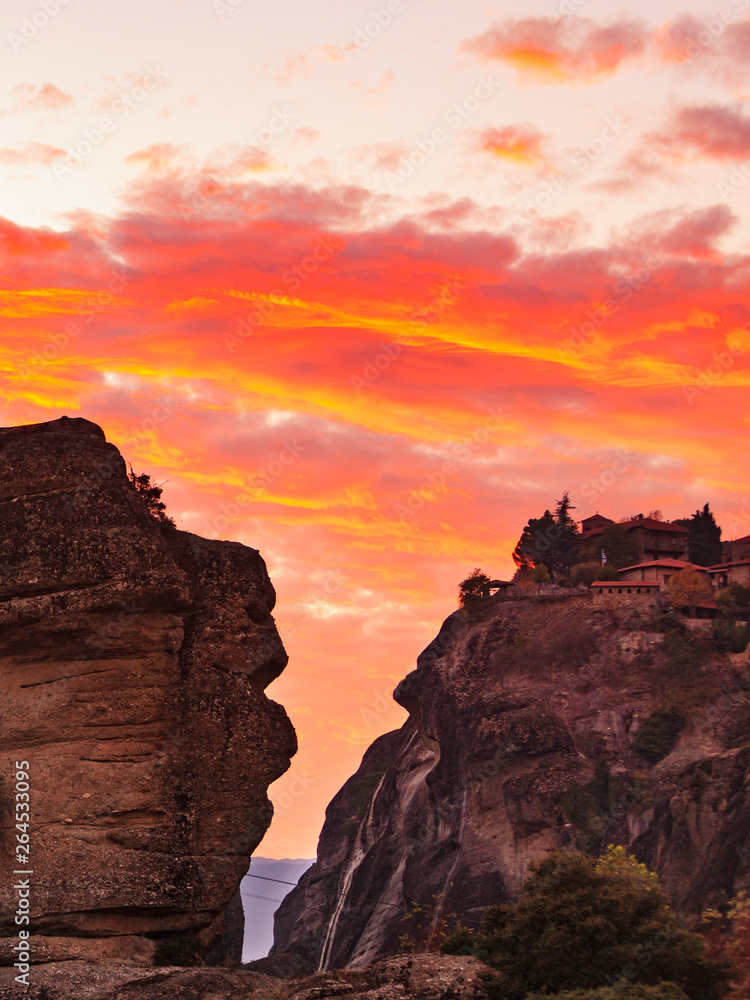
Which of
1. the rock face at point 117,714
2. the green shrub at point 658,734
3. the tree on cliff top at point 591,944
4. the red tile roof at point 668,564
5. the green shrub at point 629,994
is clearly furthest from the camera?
the red tile roof at point 668,564

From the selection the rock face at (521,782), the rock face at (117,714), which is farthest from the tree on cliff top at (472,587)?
the rock face at (117,714)

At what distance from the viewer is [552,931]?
27828 mm

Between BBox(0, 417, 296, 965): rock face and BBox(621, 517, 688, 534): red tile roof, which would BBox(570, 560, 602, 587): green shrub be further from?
BBox(0, 417, 296, 965): rock face

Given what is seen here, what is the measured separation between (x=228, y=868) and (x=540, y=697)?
99.8 meters

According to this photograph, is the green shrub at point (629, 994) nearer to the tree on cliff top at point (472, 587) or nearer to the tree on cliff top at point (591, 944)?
the tree on cliff top at point (591, 944)

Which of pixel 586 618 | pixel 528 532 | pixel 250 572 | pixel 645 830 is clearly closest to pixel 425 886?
pixel 645 830

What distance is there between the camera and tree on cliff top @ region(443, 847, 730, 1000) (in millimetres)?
27297

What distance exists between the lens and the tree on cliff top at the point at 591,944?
2730 cm

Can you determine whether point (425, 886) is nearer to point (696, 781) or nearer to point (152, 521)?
point (696, 781)

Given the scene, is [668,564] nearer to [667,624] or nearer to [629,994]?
[667,624]

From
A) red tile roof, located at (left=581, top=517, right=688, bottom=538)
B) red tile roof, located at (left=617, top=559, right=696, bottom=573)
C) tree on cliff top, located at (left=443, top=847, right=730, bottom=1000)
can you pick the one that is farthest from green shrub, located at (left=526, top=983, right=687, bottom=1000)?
red tile roof, located at (left=581, top=517, right=688, bottom=538)

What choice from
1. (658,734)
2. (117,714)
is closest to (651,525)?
(658,734)

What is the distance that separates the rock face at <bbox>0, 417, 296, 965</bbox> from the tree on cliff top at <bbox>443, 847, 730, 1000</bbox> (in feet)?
24.1

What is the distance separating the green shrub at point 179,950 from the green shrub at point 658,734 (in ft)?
322
